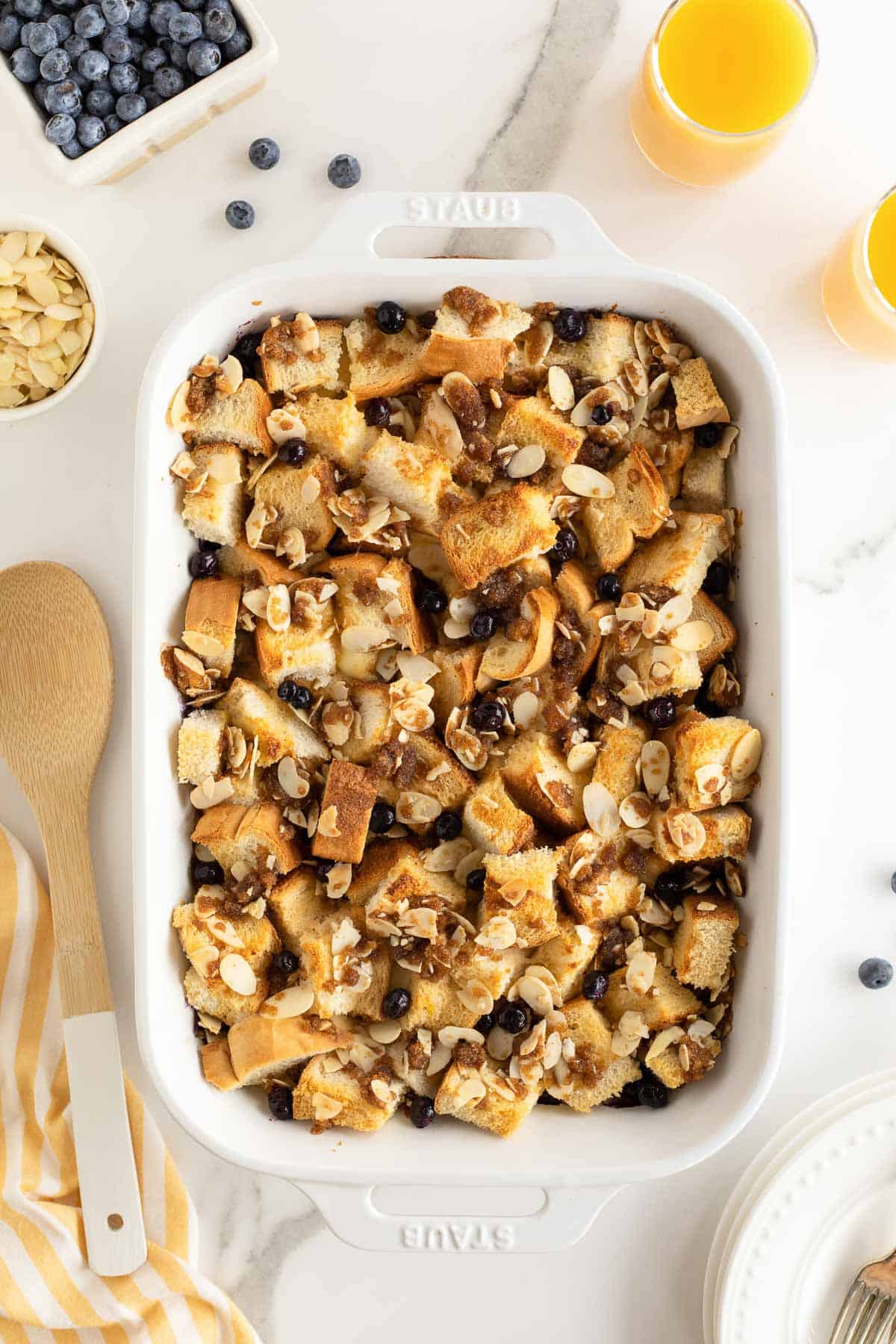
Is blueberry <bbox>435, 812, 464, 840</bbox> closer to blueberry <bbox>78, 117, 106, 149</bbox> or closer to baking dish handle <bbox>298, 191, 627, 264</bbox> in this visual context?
baking dish handle <bbox>298, 191, 627, 264</bbox>

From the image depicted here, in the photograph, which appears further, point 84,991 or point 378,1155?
point 84,991

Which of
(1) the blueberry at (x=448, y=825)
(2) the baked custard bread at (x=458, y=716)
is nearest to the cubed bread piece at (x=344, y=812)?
(2) the baked custard bread at (x=458, y=716)

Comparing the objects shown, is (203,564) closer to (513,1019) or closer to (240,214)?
(240,214)

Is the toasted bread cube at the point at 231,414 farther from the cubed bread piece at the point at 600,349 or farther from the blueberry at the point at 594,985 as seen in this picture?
the blueberry at the point at 594,985

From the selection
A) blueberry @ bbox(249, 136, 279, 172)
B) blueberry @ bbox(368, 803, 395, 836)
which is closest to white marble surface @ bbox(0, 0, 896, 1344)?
blueberry @ bbox(249, 136, 279, 172)

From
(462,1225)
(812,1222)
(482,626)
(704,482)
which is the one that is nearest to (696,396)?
(704,482)

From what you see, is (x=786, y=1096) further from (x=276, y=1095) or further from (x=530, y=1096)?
(x=276, y=1095)

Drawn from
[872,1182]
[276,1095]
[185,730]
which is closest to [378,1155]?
[276,1095]
